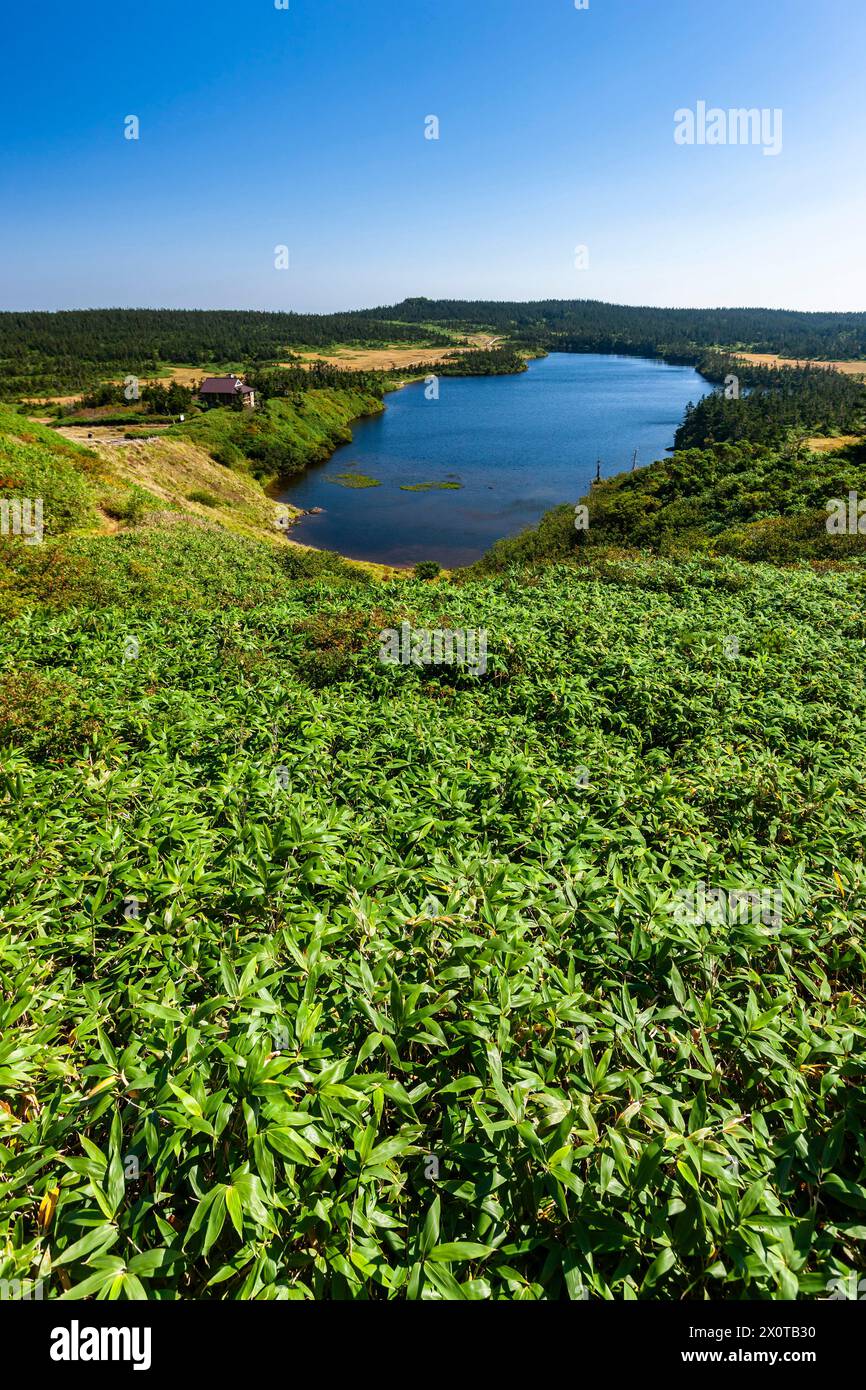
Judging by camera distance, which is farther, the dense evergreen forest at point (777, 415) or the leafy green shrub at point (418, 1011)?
the dense evergreen forest at point (777, 415)

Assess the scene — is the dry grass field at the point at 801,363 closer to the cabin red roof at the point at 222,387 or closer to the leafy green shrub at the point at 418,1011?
the cabin red roof at the point at 222,387

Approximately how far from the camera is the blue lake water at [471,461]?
2260 inches

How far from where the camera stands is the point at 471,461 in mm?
89062

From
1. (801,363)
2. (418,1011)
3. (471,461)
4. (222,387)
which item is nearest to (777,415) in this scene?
(471,461)

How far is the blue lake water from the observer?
2260 inches

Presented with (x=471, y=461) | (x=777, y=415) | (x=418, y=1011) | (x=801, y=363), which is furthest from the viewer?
(x=801, y=363)

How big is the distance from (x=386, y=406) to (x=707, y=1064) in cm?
15155

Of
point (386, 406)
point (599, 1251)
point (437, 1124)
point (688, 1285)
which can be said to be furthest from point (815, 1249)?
point (386, 406)

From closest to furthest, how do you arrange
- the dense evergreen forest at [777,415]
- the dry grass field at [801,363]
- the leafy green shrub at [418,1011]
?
the leafy green shrub at [418,1011], the dense evergreen forest at [777,415], the dry grass field at [801,363]

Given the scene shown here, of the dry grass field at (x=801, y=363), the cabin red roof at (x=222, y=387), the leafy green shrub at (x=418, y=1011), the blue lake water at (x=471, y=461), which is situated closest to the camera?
the leafy green shrub at (x=418, y=1011)

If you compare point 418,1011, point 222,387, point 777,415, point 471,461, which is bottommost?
point 418,1011

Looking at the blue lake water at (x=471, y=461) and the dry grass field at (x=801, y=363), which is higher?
the dry grass field at (x=801, y=363)

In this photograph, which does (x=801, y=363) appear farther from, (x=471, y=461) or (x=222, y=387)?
(x=222, y=387)

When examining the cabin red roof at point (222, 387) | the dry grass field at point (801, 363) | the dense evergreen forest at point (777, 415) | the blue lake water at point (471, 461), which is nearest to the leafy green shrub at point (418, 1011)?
the blue lake water at point (471, 461)
